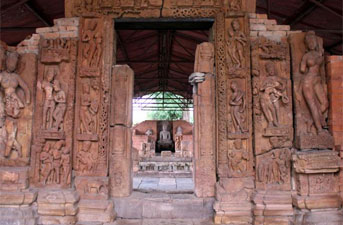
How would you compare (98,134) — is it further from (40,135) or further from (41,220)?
(41,220)

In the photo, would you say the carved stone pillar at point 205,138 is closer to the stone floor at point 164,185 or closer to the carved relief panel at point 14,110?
the stone floor at point 164,185

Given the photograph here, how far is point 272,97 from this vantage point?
548 cm

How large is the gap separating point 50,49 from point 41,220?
3464mm

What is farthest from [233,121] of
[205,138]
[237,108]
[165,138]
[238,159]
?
[165,138]

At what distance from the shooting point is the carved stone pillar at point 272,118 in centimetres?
535

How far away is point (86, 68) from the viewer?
18.4 feet

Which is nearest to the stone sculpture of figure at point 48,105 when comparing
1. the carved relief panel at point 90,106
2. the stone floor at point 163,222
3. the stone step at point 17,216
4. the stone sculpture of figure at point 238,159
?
the carved relief panel at point 90,106

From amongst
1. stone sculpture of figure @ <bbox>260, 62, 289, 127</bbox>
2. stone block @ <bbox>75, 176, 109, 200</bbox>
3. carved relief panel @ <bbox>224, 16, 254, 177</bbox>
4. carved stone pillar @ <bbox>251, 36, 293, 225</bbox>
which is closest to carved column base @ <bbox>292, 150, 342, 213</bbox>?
carved stone pillar @ <bbox>251, 36, 293, 225</bbox>

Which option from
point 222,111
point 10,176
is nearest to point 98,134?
point 10,176

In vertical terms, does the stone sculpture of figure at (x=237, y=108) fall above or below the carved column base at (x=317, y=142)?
above

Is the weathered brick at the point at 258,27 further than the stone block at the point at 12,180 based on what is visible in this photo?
Yes

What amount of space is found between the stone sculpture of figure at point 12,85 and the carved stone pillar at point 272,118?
485cm

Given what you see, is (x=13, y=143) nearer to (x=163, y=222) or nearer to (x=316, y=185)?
(x=163, y=222)

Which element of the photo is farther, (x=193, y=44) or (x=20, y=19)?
(x=193, y=44)
